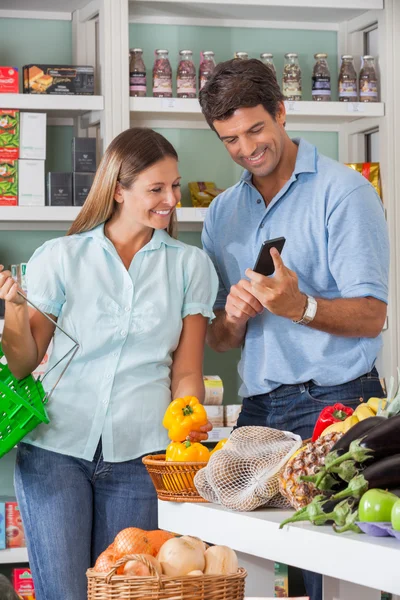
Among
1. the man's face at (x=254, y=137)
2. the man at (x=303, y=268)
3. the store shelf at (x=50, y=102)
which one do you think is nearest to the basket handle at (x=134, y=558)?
the man at (x=303, y=268)

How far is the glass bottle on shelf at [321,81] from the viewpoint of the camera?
367cm

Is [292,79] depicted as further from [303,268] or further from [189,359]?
[189,359]

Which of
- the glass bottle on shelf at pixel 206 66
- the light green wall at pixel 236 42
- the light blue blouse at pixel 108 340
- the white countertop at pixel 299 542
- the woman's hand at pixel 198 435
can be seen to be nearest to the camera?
the white countertop at pixel 299 542

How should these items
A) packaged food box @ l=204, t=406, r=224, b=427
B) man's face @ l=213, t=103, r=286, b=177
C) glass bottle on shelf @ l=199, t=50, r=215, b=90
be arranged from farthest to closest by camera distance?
1. glass bottle on shelf @ l=199, t=50, r=215, b=90
2. packaged food box @ l=204, t=406, r=224, b=427
3. man's face @ l=213, t=103, r=286, b=177

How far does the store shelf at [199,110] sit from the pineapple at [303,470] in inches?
91.7

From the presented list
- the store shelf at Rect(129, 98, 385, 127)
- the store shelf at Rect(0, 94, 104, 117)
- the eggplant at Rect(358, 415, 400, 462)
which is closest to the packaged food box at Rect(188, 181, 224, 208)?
the store shelf at Rect(129, 98, 385, 127)

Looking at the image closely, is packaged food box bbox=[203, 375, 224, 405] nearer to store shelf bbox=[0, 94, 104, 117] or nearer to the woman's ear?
store shelf bbox=[0, 94, 104, 117]

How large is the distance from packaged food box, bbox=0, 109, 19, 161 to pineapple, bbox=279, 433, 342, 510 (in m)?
2.28

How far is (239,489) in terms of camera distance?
1419 millimetres

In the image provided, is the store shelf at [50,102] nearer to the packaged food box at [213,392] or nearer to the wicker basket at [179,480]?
the packaged food box at [213,392]

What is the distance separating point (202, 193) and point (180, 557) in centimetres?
262

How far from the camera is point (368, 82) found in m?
3.66

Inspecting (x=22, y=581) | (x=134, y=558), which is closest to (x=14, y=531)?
(x=22, y=581)

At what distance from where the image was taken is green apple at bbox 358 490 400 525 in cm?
114
